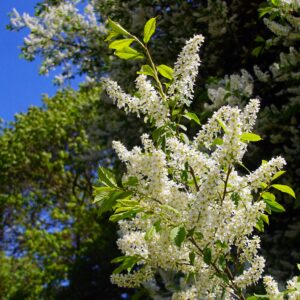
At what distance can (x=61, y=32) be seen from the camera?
898 centimetres

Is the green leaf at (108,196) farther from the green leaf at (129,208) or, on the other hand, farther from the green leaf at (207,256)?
the green leaf at (207,256)

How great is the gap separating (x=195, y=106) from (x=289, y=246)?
1907 mm

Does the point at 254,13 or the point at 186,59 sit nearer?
the point at 186,59

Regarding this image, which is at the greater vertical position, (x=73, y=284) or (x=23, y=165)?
(x=23, y=165)

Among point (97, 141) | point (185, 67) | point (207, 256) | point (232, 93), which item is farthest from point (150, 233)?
point (97, 141)

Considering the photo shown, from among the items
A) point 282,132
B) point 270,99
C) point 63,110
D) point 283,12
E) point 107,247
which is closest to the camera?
point 283,12

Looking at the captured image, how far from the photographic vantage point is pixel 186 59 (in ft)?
7.24

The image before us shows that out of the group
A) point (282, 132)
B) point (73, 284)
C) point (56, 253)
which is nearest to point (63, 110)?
point (56, 253)

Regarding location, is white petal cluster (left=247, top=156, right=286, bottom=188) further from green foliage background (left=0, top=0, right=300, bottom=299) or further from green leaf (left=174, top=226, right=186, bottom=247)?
green foliage background (left=0, top=0, right=300, bottom=299)

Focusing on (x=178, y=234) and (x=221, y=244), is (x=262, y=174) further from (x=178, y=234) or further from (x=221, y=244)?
(x=178, y=234)

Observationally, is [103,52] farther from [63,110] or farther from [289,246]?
[63,110]

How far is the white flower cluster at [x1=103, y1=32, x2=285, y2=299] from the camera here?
1997 millimetres

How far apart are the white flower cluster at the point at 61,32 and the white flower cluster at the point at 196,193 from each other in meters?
6.66

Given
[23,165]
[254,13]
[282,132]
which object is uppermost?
[23,165]
